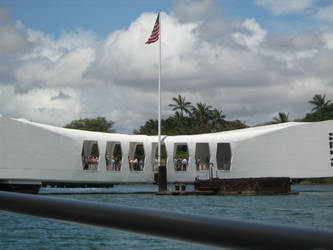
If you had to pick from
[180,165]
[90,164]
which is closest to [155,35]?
[90,164]

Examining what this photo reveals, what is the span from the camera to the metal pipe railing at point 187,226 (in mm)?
873

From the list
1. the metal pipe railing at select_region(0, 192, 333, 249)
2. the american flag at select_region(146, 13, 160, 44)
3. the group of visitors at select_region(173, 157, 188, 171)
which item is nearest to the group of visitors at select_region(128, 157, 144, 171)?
the group of visitors at select_region(173, 157, 188, 171)

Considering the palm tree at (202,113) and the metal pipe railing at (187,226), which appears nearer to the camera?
the metal pipe railing at (187,226)

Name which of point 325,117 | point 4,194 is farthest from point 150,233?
point 325,117

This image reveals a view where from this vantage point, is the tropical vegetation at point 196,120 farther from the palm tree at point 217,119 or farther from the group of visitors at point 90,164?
the group of visitors at point 90,164

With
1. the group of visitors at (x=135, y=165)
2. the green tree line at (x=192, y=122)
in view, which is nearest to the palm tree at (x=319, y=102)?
the green tree line at (x=192, y=122)

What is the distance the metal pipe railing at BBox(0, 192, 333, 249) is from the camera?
2.86 ft

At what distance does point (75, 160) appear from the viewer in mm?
39469

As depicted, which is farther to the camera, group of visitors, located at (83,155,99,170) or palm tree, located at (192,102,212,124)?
palm tree, located at (192,102,212,124)

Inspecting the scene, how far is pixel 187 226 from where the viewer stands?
993mm

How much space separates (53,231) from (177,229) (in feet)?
3.50

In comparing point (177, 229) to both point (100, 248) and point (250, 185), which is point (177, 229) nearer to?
point (100, 248)

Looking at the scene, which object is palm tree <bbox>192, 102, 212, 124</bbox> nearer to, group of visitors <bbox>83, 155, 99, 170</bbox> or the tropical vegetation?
the tropical vegetation

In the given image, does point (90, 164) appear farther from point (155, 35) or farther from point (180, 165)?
point (155, 35)
